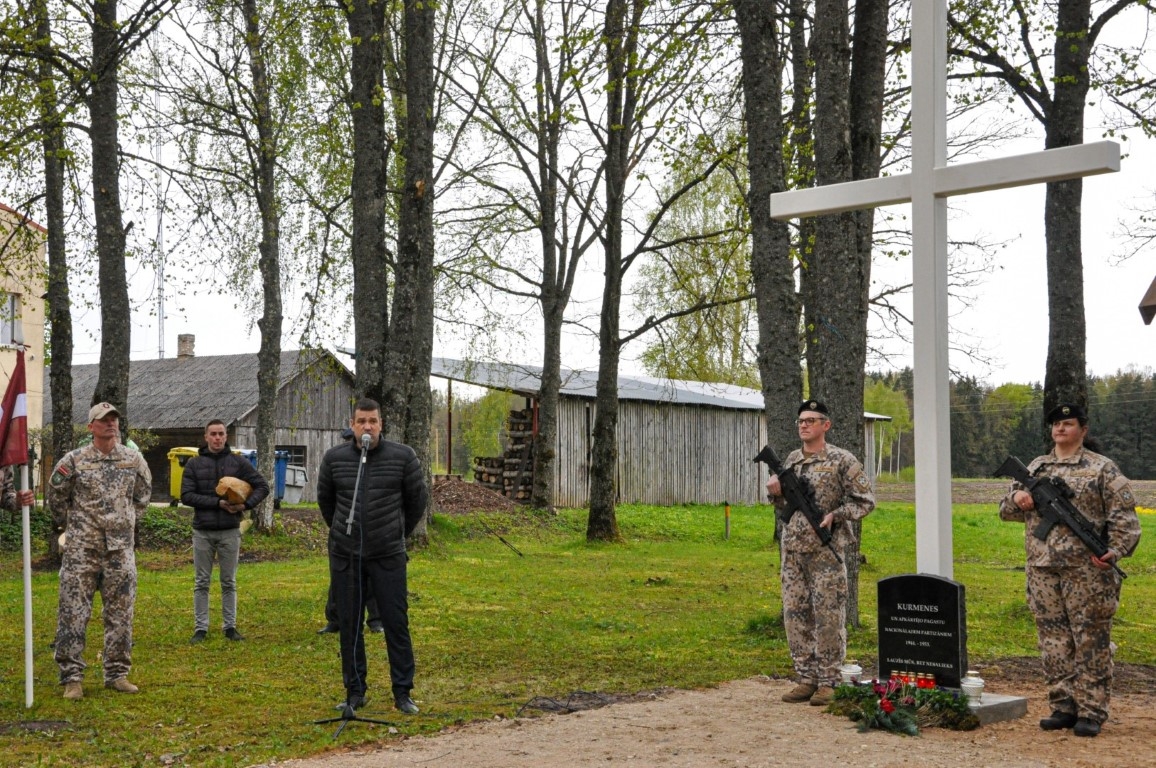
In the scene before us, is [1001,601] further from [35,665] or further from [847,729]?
[35,665]

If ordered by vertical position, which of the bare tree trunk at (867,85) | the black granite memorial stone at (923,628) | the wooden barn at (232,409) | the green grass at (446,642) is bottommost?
the green grass at (446,642)

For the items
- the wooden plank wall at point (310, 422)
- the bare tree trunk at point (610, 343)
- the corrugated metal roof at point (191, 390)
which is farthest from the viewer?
the corrugated metal roof at point (191, 390)

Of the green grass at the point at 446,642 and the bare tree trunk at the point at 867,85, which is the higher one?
the bare tree trunk at the point at 867,85

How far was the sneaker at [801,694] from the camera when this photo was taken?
8.30 metres

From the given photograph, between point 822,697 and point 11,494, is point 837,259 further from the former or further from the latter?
point 11,494

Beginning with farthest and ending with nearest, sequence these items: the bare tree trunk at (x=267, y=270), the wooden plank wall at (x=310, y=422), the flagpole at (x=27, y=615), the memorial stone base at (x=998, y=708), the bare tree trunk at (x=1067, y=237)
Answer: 1. the wooden plank wall at (x=310, y=422)
2. the bare tree trunk at (x=267, y=270)
3. the bare tree trunk at (x=1067, y=237)
4. the flagpole at (x=27, y=615)
5. the memorial stone base at (x=998, y=708)

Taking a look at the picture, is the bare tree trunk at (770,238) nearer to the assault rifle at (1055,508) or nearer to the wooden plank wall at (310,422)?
the assault rifle at (1055,508)

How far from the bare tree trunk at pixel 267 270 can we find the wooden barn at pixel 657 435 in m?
6.39

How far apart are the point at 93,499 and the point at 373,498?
2.26 meters

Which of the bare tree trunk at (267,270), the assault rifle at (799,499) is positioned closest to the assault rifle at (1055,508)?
the assault rifle at (799,499)

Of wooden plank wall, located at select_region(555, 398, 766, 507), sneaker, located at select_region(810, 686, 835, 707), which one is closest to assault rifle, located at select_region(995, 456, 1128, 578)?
sneaker, located at select_region(810, 686, 835, 707)

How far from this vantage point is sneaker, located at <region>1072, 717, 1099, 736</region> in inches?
288

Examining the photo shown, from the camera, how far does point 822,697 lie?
811cm

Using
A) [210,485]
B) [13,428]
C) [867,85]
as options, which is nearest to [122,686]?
[13,428]
